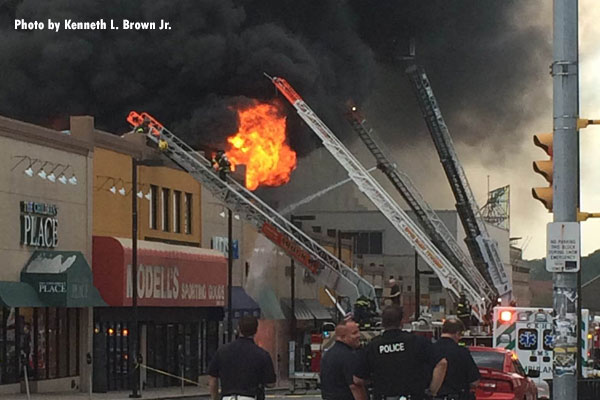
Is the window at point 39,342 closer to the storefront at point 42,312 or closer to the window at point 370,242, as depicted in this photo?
the storefront at point 42,312

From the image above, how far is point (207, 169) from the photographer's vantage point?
43906 millimetres

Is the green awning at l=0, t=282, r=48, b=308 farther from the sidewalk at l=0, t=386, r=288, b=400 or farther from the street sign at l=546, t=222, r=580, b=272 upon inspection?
the street sign at l=546, t=222, r=580, b=272

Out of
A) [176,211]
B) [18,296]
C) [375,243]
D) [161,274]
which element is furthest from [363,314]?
[375,243]

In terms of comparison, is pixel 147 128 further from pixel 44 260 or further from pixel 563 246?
pixel 563 246

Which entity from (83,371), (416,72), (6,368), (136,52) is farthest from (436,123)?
(6,368)

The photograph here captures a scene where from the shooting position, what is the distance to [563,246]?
13648mm

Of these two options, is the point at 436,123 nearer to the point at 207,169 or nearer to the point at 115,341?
the point at 207,169

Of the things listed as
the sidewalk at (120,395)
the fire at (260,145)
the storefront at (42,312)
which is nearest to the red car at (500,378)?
the sidewalk at (120,395)

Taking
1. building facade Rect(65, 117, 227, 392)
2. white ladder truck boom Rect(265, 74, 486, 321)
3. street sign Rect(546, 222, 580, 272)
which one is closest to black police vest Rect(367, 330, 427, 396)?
street sign Rect(546, 222, 580, 272)

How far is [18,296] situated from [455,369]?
913 inches

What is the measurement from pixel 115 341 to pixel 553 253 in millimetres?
29763

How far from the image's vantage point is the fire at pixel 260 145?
168ft

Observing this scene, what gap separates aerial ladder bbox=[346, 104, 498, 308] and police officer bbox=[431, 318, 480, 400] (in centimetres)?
3865

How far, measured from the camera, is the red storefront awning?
40.2 m
